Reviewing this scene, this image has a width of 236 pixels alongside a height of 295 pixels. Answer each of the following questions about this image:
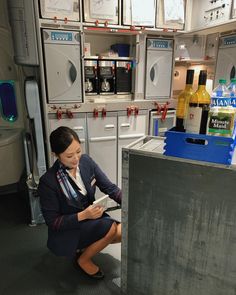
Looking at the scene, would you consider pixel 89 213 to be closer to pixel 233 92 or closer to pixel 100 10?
pixel 233 92

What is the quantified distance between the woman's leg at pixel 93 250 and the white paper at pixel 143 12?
1.66 meters

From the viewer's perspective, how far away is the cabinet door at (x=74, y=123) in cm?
207

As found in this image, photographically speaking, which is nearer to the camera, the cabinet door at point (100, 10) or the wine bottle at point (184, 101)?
the wine bottle at point (184, 101)

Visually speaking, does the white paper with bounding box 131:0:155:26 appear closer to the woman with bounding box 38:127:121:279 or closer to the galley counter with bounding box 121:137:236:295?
the woman with bounding box 38:127:121:279

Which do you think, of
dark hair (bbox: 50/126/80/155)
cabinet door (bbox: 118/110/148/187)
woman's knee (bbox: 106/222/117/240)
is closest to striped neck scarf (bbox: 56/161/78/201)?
dark hair (bbox: 50/126/80/155)

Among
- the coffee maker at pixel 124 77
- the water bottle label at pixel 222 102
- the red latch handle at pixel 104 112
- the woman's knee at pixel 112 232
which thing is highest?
the coffee maker at pixel 124 77

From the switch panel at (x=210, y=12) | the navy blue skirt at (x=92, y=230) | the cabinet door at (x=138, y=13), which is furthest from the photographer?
the cabinet door at (x=138, y=13)

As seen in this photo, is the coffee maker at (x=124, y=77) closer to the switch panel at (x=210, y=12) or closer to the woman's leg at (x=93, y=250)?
the switch panel at (x=210, y=12)

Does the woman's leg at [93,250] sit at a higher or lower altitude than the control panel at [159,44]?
lower

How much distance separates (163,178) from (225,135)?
30 cm

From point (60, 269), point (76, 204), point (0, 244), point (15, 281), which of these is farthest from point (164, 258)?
point (0, 244)

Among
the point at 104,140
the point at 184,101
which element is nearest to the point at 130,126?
the point at 104,140

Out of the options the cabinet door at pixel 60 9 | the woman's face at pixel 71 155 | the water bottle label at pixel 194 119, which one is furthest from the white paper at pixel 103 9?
the water bottle label at pixel 194 119

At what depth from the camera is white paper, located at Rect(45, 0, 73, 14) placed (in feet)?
6.02
